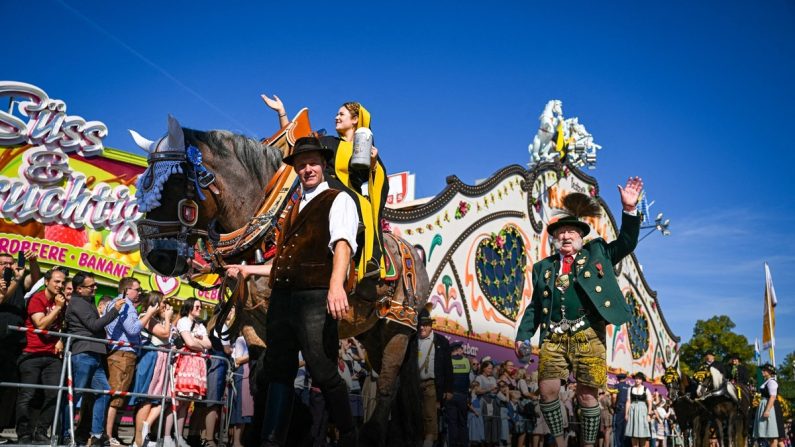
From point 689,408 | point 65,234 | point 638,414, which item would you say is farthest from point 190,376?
point 689,408

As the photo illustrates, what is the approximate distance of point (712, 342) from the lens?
4794cm

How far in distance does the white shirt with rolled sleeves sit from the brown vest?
0.15 feet

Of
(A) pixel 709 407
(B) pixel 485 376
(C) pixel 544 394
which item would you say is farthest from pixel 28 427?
(A) pixel 709 407

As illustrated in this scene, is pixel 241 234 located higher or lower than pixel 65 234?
lower

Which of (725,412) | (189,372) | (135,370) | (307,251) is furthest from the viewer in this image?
(725,412)

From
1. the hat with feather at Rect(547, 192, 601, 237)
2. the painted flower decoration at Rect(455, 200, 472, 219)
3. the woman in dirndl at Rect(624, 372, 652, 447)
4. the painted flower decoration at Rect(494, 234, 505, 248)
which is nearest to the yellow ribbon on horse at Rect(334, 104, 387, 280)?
the woman in dirndl at Rect(624, 372, 652, 447)

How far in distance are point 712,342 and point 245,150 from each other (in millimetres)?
47724

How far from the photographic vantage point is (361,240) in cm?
565

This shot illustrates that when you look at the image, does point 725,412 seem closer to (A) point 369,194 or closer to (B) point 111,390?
(A) point 369,194

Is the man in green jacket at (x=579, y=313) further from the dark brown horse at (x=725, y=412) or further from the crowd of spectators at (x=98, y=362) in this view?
the dark brown horse at (x=725, y=412)

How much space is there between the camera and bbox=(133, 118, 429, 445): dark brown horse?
6.07 meters

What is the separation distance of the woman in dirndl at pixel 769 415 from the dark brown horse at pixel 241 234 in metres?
10.3

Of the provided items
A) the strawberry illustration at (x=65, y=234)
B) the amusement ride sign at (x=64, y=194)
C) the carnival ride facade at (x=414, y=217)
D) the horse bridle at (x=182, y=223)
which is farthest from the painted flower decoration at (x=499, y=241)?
the horse bridle at (x=182, y=223)

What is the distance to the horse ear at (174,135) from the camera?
625 cm
